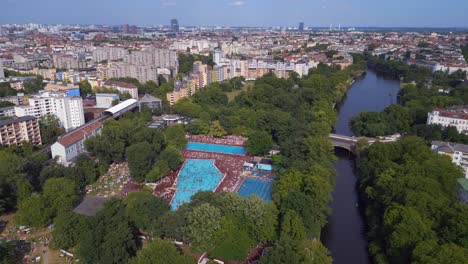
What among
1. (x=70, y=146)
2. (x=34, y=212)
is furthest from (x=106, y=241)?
(x=70, y=146)

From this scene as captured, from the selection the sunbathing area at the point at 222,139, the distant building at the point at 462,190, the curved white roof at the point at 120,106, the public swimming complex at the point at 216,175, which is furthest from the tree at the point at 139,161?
the distant building at the point at 462,190

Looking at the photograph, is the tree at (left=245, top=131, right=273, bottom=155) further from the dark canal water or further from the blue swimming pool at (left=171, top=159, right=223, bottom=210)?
the dark canal water

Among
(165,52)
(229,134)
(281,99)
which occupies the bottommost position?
(229,134)

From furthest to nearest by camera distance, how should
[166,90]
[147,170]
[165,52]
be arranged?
[165,52] < [166,90] < [147,170]

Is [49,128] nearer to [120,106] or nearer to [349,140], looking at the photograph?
[120,106]

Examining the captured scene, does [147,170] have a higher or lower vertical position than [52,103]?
lower

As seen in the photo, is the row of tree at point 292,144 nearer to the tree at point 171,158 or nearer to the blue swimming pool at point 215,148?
the blue swimming pool at point 215,148

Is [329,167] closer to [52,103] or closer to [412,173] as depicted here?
[412,173]

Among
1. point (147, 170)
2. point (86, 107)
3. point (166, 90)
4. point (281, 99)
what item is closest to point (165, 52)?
point (166, 90)
